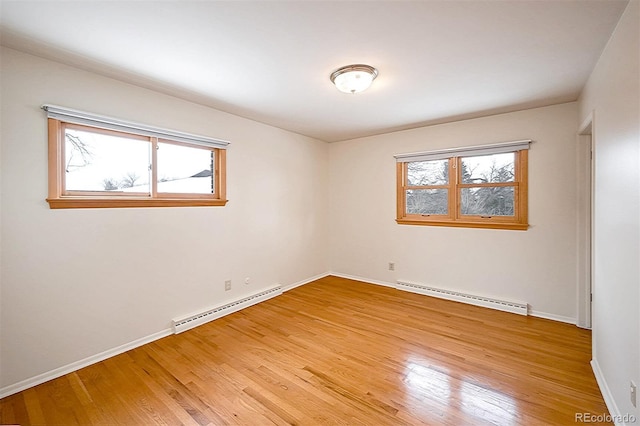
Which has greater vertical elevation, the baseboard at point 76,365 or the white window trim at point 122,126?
the white window trim at point 122,126

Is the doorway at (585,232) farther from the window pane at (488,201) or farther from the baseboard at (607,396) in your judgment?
the baseboard at (607,396)

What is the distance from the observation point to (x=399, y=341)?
2746 mm

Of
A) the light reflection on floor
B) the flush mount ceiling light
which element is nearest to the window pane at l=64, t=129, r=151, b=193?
the flush mount ceiling light

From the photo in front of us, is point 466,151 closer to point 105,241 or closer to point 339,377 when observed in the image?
point 339,377

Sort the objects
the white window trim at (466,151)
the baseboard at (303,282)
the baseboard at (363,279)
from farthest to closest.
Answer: the baseboard at (363,279) → the baseboard at (303,282) → the white window trim at (466,151)

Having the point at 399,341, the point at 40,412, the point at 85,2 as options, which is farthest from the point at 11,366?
the point at 399,341

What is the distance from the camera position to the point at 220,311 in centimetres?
334

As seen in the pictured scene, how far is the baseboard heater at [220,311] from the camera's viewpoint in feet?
9.75

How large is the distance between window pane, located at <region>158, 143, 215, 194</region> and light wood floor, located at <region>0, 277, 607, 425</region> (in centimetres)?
162

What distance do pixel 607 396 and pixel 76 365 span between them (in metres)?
4.05

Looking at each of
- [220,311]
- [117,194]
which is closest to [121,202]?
[117,194]

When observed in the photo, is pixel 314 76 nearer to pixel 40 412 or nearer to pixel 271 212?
pixel 271 212

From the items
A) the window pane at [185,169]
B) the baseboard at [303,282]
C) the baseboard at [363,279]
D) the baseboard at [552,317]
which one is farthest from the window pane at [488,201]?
the window pane at [185,169]

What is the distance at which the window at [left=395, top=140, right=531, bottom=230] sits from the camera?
3484mm
